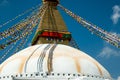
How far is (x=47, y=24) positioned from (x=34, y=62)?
5485mm

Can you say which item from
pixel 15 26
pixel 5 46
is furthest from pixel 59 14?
pixel 5 46

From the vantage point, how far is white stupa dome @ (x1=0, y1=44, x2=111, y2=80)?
41.7 feet

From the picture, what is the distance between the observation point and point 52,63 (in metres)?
12.9

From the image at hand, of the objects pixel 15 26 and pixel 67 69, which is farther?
pixel 15 26

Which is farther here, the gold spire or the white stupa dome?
the gold spire

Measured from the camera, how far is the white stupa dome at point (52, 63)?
1270 cm

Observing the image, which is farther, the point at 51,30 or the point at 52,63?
the point at 51,30

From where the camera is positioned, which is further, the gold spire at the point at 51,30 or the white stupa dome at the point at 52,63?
the gold spire at the point at 51,30

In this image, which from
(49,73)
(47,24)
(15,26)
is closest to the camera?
(49,73)

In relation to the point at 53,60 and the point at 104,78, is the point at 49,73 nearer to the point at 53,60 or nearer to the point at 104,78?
the point at 53,60

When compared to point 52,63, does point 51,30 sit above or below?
above

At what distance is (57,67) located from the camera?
41.8ft

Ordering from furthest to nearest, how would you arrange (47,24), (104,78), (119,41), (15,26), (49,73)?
(47,24)
(15,26)
(119,41)
(104,78)
(49,73)

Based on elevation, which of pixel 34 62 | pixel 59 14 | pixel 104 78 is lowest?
pixel 104 78
